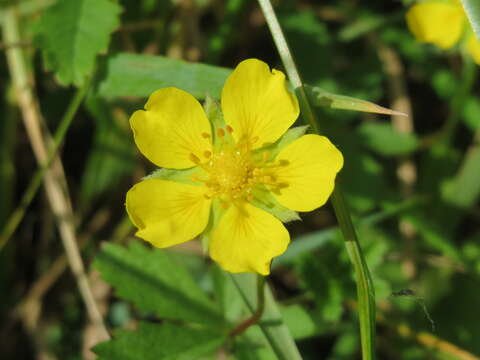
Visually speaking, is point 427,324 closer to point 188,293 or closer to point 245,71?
point 188,293

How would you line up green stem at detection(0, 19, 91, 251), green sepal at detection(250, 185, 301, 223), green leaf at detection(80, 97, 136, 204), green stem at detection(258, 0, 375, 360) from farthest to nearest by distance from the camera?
1. green leaf at detection(80, 97, 136, 204)
2. green stem at detection(0, 19, 91, 251)
3. green sepal at detection(250, 185, 301, 223)
4. green stem at detection(258, 0, 375, 360)

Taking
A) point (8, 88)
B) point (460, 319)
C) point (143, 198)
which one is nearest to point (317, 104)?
point (143, 198)

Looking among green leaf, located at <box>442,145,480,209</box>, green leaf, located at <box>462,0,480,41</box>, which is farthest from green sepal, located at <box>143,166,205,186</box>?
green leaf, located at <box>442,145,480,209</box>

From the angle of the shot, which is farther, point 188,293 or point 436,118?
point 436,118

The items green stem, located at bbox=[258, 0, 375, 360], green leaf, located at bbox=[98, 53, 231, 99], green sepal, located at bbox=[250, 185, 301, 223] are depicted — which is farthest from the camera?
green leaf, located at bbox=[98, 53, 231, 99]

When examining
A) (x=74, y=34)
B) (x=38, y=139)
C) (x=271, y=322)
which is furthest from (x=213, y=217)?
(x=38, y=139)

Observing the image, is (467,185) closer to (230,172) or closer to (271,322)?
(271,322)

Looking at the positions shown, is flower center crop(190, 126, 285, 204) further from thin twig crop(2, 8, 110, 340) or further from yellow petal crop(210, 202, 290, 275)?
thin twig crop(2, 8, 110, 340)
